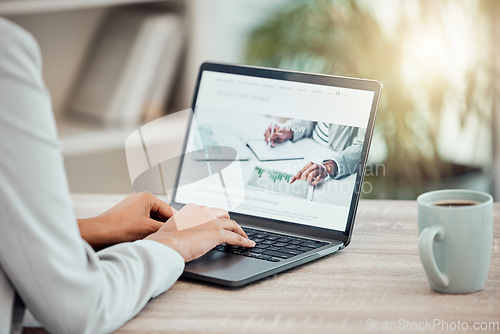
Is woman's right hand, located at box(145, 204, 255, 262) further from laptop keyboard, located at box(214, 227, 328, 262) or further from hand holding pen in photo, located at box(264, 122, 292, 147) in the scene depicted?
hand holding pen in photo, located at box(264, 122, 292, 147)

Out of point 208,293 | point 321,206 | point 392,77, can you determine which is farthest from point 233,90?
point 392,77

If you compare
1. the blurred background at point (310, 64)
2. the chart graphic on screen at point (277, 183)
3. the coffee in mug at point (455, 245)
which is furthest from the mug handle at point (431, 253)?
the blurred background at point (310, 64)

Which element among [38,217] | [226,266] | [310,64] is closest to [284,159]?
[226,266]

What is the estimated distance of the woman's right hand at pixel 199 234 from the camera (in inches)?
30.7

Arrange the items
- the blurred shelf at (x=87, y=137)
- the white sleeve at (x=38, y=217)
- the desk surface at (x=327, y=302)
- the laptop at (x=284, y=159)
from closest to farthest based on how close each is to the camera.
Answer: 1. the white sleeve at (x=38, y=217)
2. the desk surface at (x=327, y=302)
3. the laptop at (x=284, y=159)
4. the blurred shelf at (x=87, y=137)

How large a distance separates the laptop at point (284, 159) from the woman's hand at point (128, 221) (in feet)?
0.37

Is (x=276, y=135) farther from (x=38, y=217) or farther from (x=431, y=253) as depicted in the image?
(x=38, y=217)

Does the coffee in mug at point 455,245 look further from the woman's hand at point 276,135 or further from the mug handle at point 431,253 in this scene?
the woman's hand at point 276,135

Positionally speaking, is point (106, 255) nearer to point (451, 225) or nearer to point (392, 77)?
point (451, 225)

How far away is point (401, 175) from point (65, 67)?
1205mm

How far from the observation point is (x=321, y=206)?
0.95 metres

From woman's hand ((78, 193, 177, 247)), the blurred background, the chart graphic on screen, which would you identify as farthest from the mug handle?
the blurred background

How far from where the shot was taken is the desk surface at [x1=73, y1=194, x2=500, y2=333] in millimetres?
652

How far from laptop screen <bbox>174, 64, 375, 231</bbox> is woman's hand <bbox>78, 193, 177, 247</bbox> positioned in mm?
131
